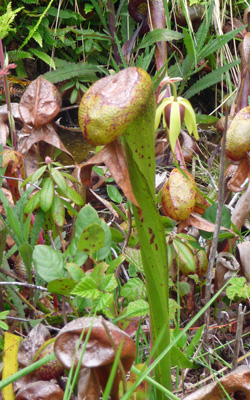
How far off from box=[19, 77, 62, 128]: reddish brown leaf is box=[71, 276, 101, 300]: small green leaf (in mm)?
501

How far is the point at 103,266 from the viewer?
2.47 feet

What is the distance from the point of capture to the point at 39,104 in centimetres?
106

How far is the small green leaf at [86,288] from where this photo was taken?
0.68 m

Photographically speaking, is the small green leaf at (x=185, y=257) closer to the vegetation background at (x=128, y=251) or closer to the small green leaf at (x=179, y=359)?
the vegetation background at (x=128, y=251)

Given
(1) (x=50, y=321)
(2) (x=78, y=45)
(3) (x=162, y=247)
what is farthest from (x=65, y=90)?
(3) (x=162, y=247)

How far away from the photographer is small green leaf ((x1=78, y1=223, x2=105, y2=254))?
2.36ft

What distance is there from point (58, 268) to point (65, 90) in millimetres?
1416

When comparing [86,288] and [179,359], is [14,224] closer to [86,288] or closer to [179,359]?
[86,288]

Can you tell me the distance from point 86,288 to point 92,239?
0.09 meters

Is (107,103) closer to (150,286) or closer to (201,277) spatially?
(150,286)

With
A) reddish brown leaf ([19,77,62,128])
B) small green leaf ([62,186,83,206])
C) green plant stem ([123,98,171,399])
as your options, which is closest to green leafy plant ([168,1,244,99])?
reddish brown leaf ([19,77,62,128])

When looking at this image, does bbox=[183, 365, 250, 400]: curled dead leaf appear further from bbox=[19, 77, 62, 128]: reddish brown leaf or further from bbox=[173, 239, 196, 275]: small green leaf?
bbox=[19, 77, 62, 128]: reddish brown leaf

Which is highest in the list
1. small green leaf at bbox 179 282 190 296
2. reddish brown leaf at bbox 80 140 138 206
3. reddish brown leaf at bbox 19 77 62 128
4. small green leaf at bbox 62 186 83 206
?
reddish brown leaf at bbox 80 140 138 206

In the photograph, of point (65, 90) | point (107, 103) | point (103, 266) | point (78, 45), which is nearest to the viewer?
point (107, 103)
